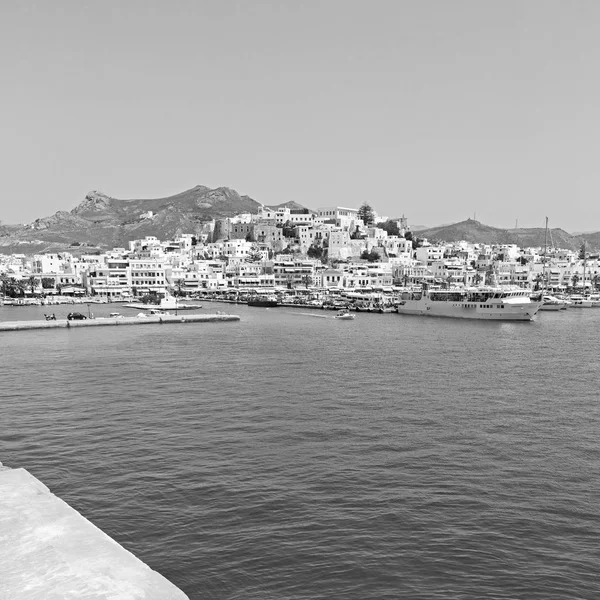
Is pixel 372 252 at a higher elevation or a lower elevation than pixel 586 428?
higher

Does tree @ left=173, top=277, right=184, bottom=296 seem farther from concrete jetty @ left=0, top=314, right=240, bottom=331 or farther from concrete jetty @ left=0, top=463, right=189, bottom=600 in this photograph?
concrete jetty @ left=0, top=463, right=189, bottom=600

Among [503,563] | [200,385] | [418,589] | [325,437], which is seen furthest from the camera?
[200,385]

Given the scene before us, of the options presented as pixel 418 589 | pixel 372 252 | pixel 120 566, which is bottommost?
pixel 418 589

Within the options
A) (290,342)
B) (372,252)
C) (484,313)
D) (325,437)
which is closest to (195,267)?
(372,252)

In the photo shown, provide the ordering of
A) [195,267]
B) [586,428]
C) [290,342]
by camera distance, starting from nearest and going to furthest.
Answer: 1. [586,428]
2. [290,342]
3. [195,267]

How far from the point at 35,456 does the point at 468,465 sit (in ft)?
40.2

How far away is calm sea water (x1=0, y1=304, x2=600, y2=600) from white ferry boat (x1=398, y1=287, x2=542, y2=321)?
112 ft

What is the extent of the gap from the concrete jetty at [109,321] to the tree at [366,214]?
114071 millimetres

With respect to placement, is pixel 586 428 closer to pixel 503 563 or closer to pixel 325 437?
pixel 325 437

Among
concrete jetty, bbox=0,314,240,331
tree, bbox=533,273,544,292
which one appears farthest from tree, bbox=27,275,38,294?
tree, bbox=533,273,544,292

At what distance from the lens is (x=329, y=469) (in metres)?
16.4

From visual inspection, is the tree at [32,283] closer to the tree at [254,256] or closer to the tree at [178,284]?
the tree at [178,284]

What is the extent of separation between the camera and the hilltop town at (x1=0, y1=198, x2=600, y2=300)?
384ft

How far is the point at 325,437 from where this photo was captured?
19.4m
